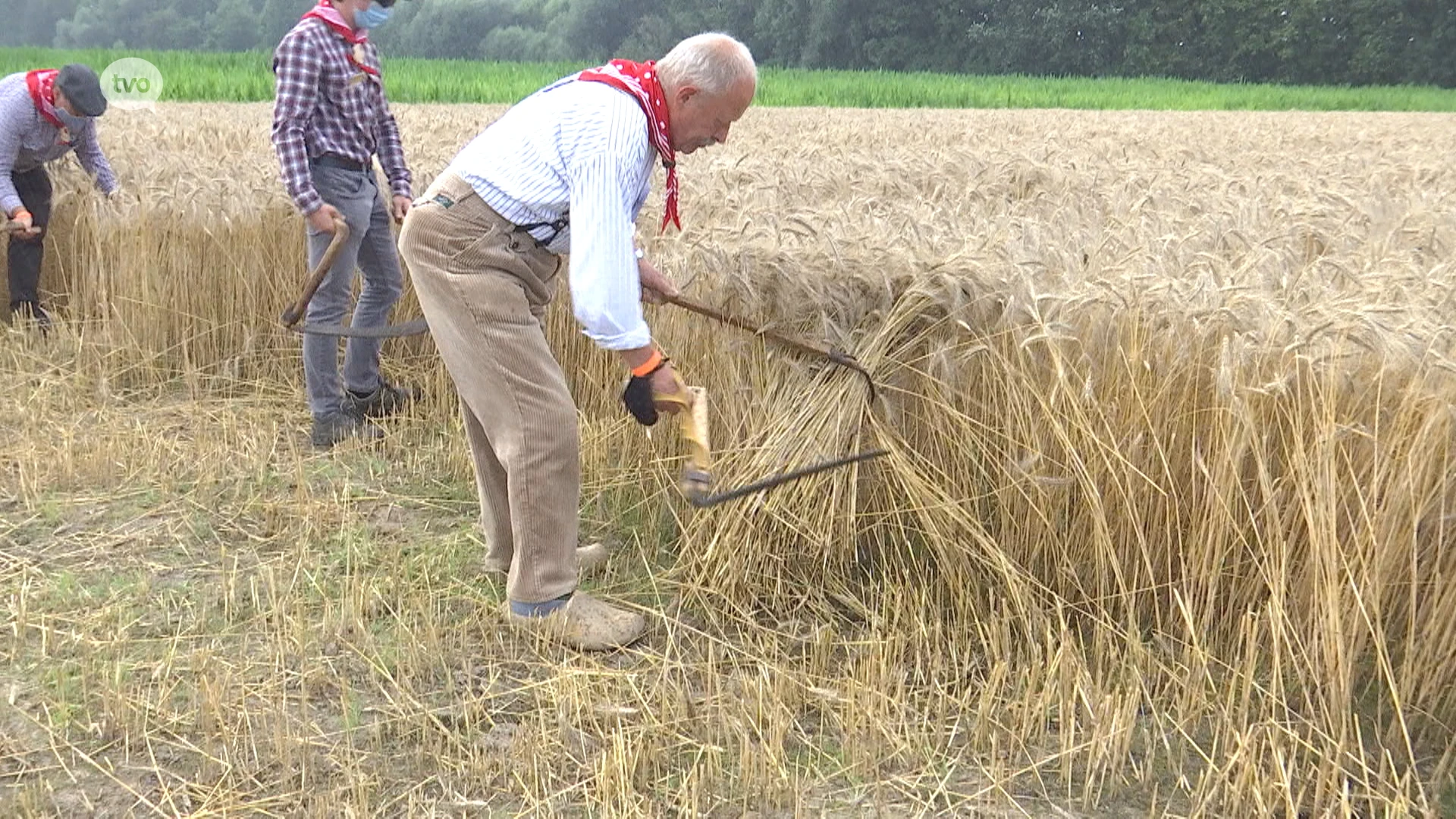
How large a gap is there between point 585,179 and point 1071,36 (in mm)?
42713

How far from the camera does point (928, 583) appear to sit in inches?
133

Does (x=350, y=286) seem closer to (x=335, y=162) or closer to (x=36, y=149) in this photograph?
(x=335, y=162)

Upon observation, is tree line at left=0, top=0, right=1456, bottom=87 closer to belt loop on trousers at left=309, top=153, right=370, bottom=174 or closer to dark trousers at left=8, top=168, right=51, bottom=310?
dark trousers at left=8, top=168, right=51, bottom=310

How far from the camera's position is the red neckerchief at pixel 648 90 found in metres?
2.78

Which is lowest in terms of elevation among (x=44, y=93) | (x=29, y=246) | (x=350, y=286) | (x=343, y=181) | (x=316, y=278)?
(x=29, y=246)

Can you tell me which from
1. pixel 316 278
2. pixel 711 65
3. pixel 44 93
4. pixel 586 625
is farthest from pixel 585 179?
pixel 44 93

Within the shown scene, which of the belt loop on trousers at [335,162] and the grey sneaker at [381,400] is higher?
the belt loop on trousers at [335,162]

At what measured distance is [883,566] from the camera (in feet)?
11.1

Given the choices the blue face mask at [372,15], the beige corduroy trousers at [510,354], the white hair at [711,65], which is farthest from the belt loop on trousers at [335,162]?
the white hair at [711,65]

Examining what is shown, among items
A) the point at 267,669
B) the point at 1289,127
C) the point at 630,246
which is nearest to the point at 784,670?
→ the point at 630,246

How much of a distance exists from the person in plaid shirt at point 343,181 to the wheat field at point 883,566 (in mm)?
362

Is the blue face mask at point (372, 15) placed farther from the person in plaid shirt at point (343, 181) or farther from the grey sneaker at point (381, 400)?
the grey sneaker at point (381, 400)

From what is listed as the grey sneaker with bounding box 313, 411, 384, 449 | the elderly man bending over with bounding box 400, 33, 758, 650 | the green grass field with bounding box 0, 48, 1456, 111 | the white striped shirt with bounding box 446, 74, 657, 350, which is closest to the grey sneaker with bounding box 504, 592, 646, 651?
the elderly man bending over with bounding box 400, 33, 758, 650

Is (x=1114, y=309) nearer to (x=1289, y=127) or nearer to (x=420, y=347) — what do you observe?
(x=420, y=347)
